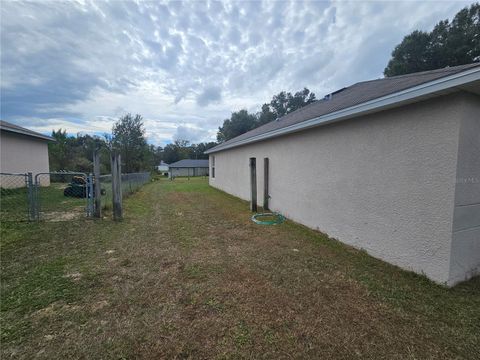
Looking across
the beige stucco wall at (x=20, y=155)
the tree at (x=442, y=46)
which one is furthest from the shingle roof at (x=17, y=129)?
the tree at (x=442, y=46)

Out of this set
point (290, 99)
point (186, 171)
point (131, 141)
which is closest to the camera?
point (131, 141)

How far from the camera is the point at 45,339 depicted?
181 centimetres

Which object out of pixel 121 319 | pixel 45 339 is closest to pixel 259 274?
pixel 121 319

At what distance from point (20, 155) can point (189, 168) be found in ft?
106

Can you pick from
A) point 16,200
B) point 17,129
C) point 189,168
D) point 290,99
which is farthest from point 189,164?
point 16,200

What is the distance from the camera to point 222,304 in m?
2.33

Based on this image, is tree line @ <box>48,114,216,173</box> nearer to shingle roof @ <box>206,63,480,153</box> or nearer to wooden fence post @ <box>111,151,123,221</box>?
wooden fence post @ <box>111,151,123,221</box>

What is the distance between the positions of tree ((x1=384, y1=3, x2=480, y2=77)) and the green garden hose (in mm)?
21718

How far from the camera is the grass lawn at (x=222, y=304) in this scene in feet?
5.73

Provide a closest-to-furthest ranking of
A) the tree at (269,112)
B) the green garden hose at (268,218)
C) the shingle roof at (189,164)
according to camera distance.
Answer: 1. the green garden hose at (268,218)
2. the tree at (269,112)
3. the shingle roof at (189,164)

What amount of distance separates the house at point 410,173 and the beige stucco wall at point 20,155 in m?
14.2

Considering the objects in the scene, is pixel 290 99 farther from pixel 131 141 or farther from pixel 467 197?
pixel 467 197

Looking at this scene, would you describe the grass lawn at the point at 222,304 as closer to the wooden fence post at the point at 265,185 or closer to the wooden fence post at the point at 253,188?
the wooden fence post at the point at 253,188

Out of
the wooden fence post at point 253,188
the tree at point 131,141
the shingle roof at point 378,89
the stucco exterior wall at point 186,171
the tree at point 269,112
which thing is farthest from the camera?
the stucco exterior wall at point 186,171
